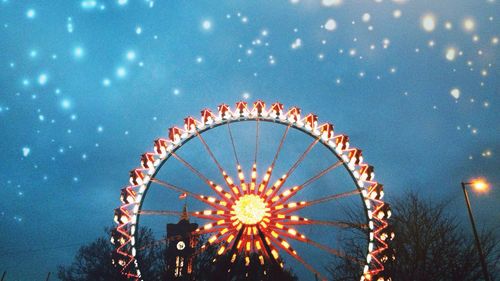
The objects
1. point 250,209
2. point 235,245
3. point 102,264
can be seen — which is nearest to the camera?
point 235,245

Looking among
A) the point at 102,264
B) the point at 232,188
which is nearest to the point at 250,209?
the point at 232,188

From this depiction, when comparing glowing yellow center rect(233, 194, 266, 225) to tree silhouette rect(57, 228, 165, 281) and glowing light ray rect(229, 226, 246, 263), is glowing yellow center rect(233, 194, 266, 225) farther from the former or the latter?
tree silhouette rect(57, 228, 165, 281)

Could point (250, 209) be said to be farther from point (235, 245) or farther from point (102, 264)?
point (102, 264)

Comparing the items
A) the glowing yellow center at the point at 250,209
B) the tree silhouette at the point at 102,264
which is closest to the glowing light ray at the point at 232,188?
the glowing yellow center at the point at 250,209

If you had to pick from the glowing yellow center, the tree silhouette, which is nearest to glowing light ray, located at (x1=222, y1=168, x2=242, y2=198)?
the glowing yellow center

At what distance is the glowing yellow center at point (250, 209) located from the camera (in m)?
16.7

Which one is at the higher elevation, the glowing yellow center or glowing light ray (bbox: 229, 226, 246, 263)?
the glowing yellow center

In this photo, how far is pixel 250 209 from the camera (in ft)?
55.4

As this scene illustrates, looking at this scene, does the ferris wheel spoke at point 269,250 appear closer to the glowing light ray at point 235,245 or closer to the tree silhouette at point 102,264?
the glowing light ray at point 235,245

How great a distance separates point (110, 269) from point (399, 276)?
31.9 meters

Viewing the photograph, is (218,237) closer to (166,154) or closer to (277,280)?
(277,280)

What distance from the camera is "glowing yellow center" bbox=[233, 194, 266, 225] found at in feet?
54.7

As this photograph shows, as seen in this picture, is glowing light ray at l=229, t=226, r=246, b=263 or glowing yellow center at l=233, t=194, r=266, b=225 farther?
glowing yellow center at l=233, t=194, r=266, b=225

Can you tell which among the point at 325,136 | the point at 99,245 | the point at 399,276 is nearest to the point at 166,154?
the point at 325,136
